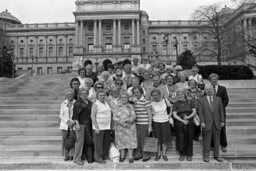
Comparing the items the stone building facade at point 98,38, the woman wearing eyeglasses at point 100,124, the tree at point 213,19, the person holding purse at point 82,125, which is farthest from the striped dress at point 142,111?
the stone building facade at point 98,38

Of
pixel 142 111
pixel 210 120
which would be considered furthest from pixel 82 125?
pixel 210 120

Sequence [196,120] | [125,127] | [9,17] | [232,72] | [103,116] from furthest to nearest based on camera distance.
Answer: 1. [9,17]
2. [232,72]
3. [196,120]
4. [125,127]
5. [103,116]

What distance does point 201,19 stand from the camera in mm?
34000

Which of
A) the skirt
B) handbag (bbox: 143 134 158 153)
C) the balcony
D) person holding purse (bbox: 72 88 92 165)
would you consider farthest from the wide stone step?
the balcony

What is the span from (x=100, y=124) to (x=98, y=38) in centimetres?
5663

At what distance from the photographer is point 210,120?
7000mm

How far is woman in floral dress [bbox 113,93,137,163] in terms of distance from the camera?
6.90 m

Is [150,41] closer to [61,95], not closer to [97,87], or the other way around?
[61,95]

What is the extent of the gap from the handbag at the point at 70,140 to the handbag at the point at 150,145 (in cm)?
198

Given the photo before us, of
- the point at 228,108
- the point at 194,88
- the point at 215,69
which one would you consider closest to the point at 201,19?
the point at 215,69

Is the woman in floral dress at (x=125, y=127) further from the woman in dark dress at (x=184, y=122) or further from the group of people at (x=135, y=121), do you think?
the woman in dark dress at (x=184, y=122)

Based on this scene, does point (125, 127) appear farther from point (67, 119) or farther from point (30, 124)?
point (30, 124)

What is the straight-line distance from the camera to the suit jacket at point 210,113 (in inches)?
276

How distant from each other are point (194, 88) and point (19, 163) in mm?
5483
